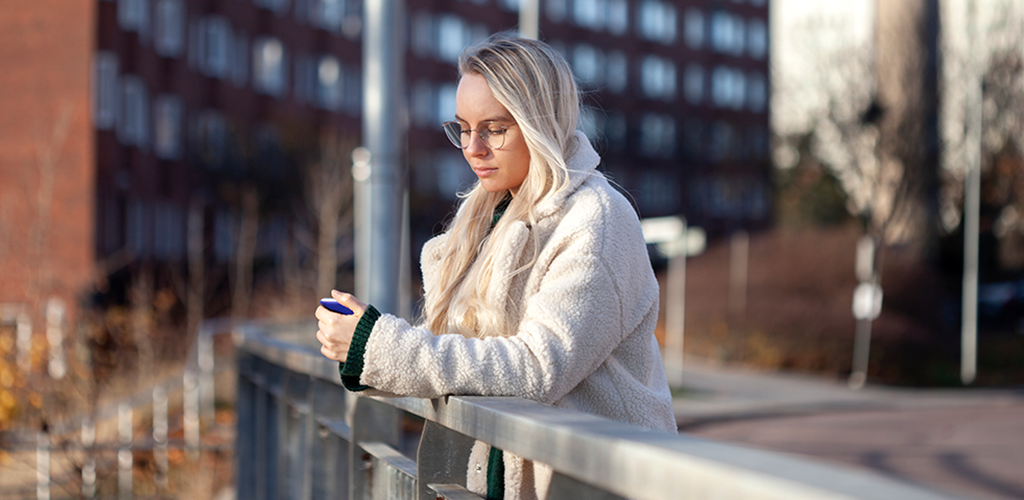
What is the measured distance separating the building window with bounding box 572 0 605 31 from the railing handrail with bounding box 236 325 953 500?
58.3m

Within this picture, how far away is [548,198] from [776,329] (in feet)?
78.1

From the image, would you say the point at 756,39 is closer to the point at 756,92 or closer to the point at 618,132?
the point at 756,92

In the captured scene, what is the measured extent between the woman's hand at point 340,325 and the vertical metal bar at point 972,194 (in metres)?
21.9

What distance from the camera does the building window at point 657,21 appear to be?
205 feet

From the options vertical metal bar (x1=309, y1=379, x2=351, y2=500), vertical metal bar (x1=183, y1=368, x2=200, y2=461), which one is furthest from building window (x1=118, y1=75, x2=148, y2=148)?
vertical metal bar (x1=309, y1=379, x2=351, y2=500)

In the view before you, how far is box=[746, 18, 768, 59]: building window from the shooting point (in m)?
68.1

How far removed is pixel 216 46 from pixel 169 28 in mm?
3440

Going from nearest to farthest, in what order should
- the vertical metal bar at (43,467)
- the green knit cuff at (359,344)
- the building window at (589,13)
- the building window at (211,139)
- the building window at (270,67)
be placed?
1. the green knit cuff at (359,344)
2. the vertical metal bar at (43,467)
3. the building window at (211,139)
4. the building window at (270,67)
5. the building window at (589,13)

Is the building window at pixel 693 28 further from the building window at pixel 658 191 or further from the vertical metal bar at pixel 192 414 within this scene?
the vertical metal bar at pixel 192 414

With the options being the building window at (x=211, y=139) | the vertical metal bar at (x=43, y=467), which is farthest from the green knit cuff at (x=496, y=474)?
the building window at (x=211, y=139)

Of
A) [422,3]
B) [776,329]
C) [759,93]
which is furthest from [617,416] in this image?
[759,93]

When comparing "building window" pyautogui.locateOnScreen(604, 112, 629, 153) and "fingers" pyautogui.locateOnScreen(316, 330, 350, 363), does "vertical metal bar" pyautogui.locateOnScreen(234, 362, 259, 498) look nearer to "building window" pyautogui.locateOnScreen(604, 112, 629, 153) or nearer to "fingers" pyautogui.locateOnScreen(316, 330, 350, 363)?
"fingers" pyautogui.locateOnScreen(316, 330, 350, 363)

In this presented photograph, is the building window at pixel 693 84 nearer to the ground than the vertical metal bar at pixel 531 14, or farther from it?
farther from it

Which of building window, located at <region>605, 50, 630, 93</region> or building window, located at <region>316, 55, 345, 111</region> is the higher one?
building window, located at <region>605, 50, 630, 93</region>
